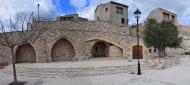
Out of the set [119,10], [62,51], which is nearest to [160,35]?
[62,51]

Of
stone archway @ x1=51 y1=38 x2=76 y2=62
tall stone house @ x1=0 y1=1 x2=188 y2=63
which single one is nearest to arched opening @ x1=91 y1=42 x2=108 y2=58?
tall stone house @ x1=0 y1=1 x2=188 y2=63

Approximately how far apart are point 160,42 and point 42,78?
15238mm

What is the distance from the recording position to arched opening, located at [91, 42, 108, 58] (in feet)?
111

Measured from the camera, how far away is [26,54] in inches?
1163

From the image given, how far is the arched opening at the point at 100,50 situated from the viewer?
33.9 metres

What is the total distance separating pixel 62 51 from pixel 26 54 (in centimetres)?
449

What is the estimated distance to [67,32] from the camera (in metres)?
30.1

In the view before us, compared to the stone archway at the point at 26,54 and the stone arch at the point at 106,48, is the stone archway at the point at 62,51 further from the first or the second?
the stone arch at the point at 106,48

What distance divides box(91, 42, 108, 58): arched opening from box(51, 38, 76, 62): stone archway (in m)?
4.08

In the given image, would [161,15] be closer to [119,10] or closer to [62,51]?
[119,10]

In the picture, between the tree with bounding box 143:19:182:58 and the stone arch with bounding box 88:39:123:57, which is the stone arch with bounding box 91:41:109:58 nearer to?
the stone arch with bounding box 88:39:123:57

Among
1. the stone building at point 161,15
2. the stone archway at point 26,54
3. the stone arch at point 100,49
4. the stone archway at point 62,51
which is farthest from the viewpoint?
the stone building at point 161,15

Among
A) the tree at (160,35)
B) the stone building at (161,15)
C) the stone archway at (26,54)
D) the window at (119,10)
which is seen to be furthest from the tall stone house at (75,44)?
the stone building at (161,15)

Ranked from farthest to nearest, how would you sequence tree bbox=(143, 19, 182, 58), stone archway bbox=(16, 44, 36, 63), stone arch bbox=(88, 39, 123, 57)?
stone arch bbox=(88, 39, 123, 57), stone archway bbox=(16, 44, 36, 63), tree bbox=(143, 19, 182, 58)
